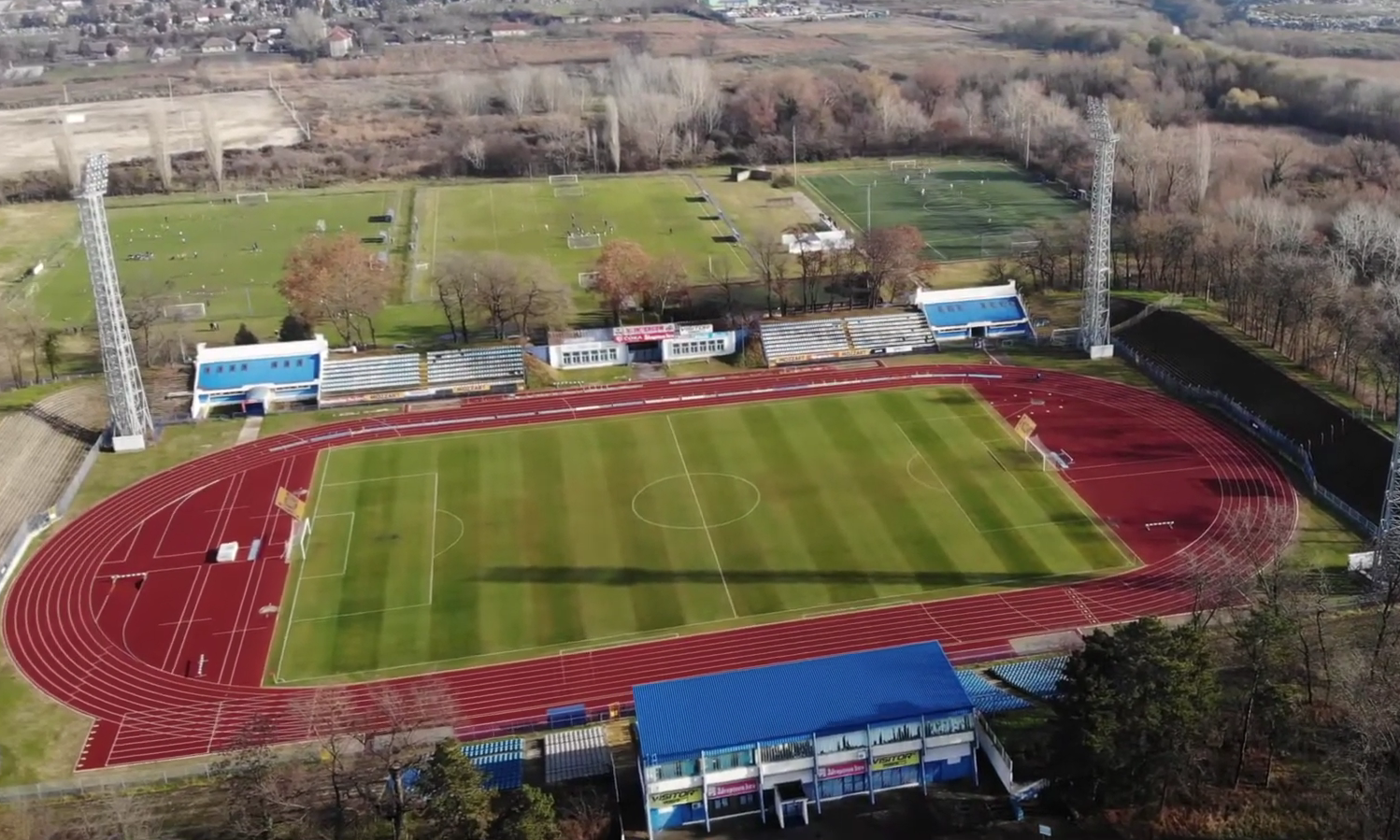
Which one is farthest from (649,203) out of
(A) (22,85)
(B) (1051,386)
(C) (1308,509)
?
(A) (22,85)

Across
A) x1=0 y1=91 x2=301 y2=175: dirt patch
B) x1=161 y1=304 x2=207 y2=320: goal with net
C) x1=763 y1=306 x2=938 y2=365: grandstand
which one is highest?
x1=0 y1=91 x2=301 y2=175: dirt patch

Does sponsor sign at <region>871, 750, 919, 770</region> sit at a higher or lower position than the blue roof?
lower

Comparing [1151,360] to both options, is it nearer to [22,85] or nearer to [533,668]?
[533,668]

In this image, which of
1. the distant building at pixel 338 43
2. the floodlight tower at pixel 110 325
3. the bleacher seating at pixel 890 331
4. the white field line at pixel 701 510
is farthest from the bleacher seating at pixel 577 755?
the distant building at pixel 338 43

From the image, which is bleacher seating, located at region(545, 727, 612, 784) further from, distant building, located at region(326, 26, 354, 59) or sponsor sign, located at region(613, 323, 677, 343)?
distant building, located at region(326, 26, 354, 59)

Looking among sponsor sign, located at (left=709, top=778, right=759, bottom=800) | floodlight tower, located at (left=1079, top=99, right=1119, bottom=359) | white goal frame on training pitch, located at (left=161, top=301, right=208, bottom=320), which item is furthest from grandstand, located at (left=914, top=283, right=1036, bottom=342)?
white goal frame on training pitch, located at (left=161, top=301, right=208, bottom=320)

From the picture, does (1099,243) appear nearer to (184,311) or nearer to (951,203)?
(951,203)
